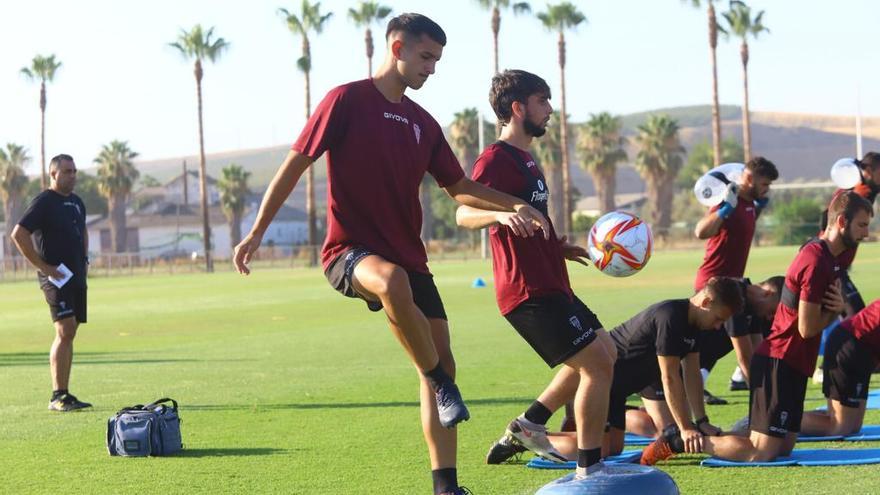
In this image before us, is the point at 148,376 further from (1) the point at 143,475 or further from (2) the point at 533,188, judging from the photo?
(2) the point at 533,188

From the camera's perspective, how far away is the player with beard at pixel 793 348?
852cm

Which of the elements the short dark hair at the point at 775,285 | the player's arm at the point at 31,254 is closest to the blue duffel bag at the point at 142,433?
the player's arm at the point at 31,254

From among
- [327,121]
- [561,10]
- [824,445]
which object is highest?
[561,10]

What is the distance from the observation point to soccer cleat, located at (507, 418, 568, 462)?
8.39 m

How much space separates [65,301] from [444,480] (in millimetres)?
6356

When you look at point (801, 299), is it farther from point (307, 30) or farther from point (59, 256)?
point (307, 30)

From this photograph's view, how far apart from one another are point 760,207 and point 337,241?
6760 millimetres

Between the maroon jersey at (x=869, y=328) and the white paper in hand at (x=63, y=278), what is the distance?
6.85 metres

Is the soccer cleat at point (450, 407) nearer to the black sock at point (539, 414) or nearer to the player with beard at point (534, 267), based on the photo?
the player with beard at point (534, 267)

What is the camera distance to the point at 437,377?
671 cm

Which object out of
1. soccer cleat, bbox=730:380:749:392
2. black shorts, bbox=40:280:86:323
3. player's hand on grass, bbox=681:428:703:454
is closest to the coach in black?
black shorts, bbox=40:280:86:323

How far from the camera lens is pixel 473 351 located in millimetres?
17859

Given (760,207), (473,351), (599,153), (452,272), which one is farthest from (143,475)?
(599,153)

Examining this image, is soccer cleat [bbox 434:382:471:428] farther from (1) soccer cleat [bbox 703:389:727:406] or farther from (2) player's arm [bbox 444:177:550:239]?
(1) soccer cleat [bbox 703:389:727:406]
